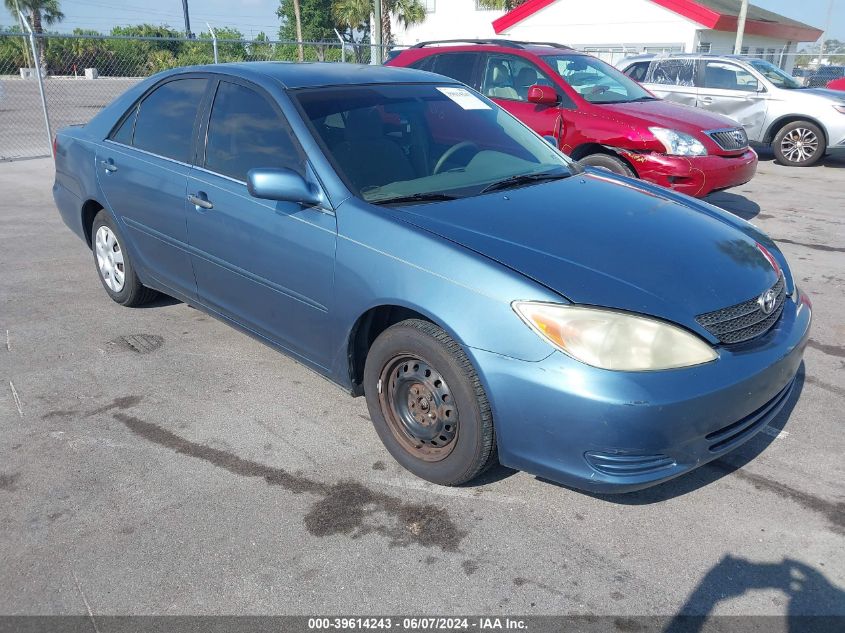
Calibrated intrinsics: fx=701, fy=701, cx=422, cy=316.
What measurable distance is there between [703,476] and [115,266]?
405 centimetres

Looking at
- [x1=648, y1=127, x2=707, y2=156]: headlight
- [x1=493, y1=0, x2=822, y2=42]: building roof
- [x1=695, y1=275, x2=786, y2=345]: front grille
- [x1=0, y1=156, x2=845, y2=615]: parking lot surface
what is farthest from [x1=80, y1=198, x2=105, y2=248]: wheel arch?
[x1=493, y1=0, x2=822, y2=42]: building roof

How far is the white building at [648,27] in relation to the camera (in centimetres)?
2438

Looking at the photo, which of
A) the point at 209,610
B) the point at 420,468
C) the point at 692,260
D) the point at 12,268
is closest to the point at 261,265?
the point at 420,468

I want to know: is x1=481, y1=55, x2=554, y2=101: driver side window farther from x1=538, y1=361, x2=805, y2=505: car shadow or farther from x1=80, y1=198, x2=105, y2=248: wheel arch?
x1=538, y1=361, x2=805, y2=505: car shadow

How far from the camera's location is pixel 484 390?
2.65 m

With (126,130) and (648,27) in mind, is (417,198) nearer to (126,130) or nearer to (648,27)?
(126,130)

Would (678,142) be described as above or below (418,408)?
above

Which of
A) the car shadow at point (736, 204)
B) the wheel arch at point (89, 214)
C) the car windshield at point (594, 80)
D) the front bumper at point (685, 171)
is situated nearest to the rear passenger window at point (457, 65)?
the car windshield at point (594, 80)

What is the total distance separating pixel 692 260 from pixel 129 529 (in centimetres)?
254

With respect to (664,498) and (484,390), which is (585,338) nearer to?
(484,390)

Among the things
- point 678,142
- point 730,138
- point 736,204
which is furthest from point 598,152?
point 736,204

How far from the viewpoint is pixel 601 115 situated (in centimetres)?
707

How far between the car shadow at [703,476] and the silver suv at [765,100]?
30.6ft

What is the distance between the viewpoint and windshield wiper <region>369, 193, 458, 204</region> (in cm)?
317
